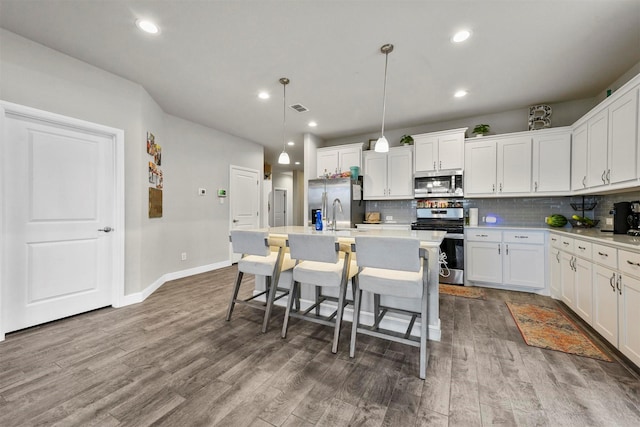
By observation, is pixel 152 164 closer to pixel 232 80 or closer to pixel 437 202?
pixel 232 80

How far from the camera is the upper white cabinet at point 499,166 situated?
3828mm

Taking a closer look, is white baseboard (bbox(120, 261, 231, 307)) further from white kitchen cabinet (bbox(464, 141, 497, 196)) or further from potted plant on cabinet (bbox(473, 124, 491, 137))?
potted plant on cabinet (bbox(473, 124, 491, 137))

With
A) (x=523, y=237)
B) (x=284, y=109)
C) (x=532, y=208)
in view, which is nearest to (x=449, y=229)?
(x=523, y=237)

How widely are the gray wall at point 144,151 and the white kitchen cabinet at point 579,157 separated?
5.46m

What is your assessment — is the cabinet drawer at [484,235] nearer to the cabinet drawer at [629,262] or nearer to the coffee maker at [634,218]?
the coffee maker at [634,218]

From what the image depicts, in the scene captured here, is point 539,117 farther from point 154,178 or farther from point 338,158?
point 154,178

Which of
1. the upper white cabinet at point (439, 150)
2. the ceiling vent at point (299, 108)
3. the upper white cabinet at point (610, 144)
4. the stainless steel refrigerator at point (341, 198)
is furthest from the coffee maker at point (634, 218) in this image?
the ceiling vent at point (299, 108)

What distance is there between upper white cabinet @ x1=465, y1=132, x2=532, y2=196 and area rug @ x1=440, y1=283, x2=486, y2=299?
1468 millimetres

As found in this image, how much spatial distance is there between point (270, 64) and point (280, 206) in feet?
24.5

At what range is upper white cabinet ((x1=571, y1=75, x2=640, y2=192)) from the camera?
2234 millimetres

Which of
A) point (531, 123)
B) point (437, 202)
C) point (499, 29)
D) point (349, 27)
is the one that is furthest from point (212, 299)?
point (531, 123)

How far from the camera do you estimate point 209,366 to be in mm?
1931

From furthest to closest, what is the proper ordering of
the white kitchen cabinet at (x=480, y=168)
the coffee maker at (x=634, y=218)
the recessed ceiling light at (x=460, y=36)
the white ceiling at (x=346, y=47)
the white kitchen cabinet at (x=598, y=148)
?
the white kitchen cabinet at (x=480, y=168) < the white kitchen cabinet at (x=598, y=148) < the coffee maker at (x=634, y=218) < the recessed ceiling light at (x=460, y=36) < the white ceiling at (x=346, y=47)

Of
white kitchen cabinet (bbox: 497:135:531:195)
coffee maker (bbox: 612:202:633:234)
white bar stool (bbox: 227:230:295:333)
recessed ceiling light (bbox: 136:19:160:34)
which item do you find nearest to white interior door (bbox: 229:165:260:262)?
white bar stool (bbox: 227:230:295:333)
